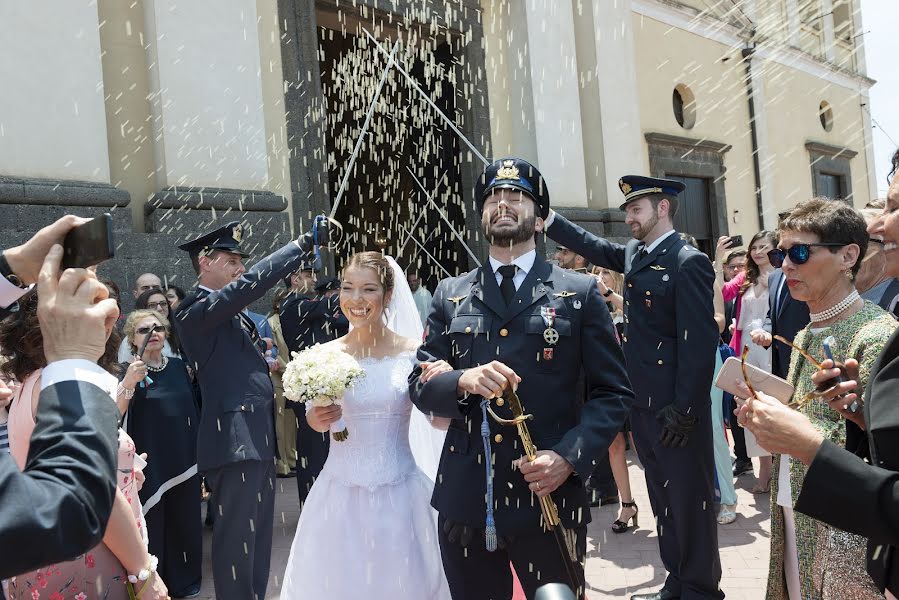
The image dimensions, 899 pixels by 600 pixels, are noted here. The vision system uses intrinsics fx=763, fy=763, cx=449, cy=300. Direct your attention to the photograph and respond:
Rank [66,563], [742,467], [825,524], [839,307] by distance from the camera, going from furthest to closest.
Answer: [742,467] < [839,307] < [825,524] < [66,563]

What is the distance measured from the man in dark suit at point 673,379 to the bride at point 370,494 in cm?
128

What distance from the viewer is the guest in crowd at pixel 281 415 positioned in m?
7.64

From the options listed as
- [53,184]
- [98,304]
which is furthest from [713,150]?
[98,304]

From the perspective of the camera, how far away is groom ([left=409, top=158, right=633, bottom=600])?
2721 millimetres

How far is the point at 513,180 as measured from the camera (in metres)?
3.03

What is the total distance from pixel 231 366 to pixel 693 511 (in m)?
2.54

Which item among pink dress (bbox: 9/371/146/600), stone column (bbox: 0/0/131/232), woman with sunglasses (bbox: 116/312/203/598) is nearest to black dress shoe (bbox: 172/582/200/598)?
woman with sunglasses (bbox: 116/312/203/598)

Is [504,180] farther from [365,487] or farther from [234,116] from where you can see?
[234,116]

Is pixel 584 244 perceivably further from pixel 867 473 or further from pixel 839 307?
pixel 867 473

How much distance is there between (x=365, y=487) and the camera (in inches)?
143

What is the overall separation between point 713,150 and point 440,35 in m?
6.93

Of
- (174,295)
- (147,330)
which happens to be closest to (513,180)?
(147,330)

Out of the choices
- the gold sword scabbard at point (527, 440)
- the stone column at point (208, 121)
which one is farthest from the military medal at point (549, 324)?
the stone column at point (208, 121)

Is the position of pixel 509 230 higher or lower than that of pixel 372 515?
higher
